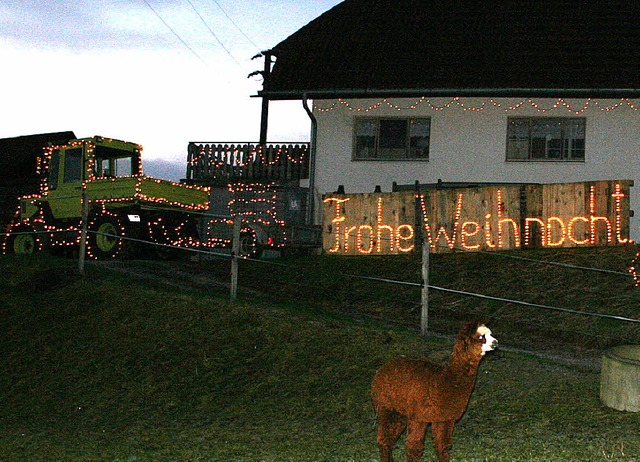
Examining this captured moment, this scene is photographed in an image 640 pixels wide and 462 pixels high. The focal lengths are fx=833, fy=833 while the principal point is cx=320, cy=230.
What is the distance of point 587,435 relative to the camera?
7.96 m

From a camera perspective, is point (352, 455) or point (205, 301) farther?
point (205, 301)

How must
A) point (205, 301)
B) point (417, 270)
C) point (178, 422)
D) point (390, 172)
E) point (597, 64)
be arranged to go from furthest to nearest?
1. point (390, 172)
2. point (597, 64)
3. point (417, 270)
4. point (205, 301)
5. point (178, 422)

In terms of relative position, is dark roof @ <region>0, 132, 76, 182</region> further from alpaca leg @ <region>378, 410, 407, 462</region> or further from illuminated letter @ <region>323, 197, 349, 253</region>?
alpaca leg @ <region>378, 410, 407, 462</region>

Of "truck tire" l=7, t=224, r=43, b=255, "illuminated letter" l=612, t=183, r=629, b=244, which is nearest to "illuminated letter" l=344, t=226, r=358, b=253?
"illuminated letter" l=612, t=183, r=629, b=244

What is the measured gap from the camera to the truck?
2069cm

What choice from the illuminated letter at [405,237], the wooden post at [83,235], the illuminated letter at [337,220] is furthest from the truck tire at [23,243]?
the illuminated letter at [405,237]

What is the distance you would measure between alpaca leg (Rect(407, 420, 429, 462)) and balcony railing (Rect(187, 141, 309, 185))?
63.0ft

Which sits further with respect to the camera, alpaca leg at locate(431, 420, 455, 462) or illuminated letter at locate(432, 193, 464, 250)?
illuminated letter at locate(432, 193, 464, 250)

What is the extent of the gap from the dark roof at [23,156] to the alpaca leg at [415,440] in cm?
3393

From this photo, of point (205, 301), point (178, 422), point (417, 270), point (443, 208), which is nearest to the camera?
point (178, 422)

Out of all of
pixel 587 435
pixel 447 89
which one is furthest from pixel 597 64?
pixel 587 435

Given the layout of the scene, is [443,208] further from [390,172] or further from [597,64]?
[597,64]

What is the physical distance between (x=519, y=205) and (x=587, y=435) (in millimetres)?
11768

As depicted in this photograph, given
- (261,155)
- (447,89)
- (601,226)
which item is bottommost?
(601,226)
